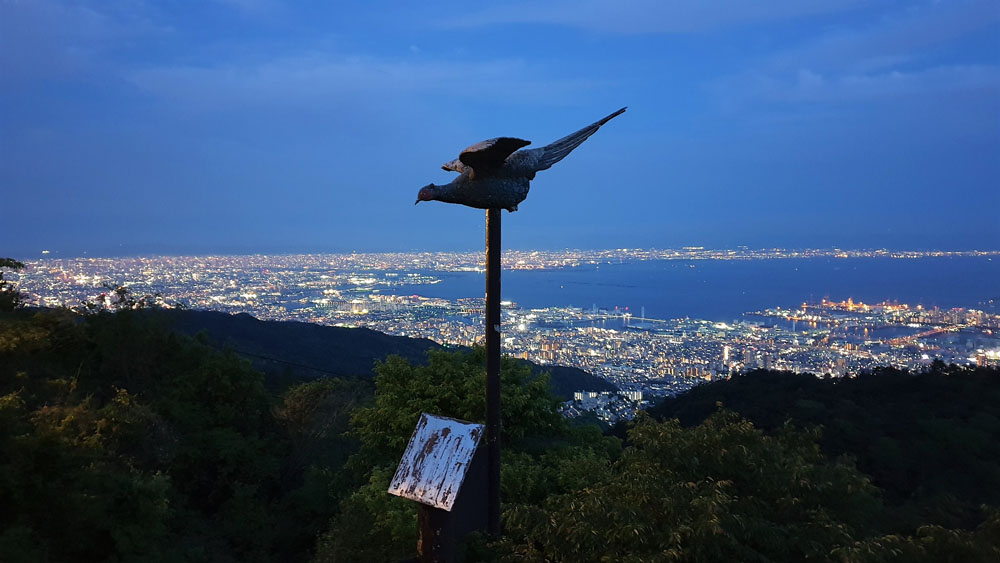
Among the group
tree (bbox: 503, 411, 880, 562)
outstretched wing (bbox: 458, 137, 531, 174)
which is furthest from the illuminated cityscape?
outstretched wing (bbox: 458, 137, 531, 174)

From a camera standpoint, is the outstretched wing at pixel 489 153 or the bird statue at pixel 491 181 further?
the bird statue at pixel 491 181

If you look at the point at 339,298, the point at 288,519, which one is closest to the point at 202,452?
the point at 288,519

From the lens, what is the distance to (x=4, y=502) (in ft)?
22.8

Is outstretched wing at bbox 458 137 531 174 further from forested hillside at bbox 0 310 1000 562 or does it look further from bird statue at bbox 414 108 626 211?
forested hillside at bbox 0 310 1000 562

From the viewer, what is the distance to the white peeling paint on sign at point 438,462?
10.9 ft

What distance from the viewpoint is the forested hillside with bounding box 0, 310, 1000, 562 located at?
423cm

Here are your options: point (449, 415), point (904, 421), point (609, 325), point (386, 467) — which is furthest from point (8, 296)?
point (609, 325)

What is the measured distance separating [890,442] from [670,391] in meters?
12.6

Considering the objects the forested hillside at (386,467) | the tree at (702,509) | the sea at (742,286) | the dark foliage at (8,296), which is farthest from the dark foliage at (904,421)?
the sea at (742,286)

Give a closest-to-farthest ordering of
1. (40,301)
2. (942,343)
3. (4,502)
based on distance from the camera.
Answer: (4,502) → (40,301) → (942,343)

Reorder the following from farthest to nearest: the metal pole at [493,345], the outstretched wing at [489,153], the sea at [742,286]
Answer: the sea at [742,286], the metal pole at [493,345], the outstretched wing at [489,153]

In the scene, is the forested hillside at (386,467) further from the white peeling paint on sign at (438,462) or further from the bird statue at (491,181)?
the bird statue at (491,181)

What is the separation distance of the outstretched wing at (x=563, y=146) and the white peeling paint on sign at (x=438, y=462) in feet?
6.19

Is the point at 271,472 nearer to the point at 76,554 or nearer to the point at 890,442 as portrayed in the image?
the point at 76,554
